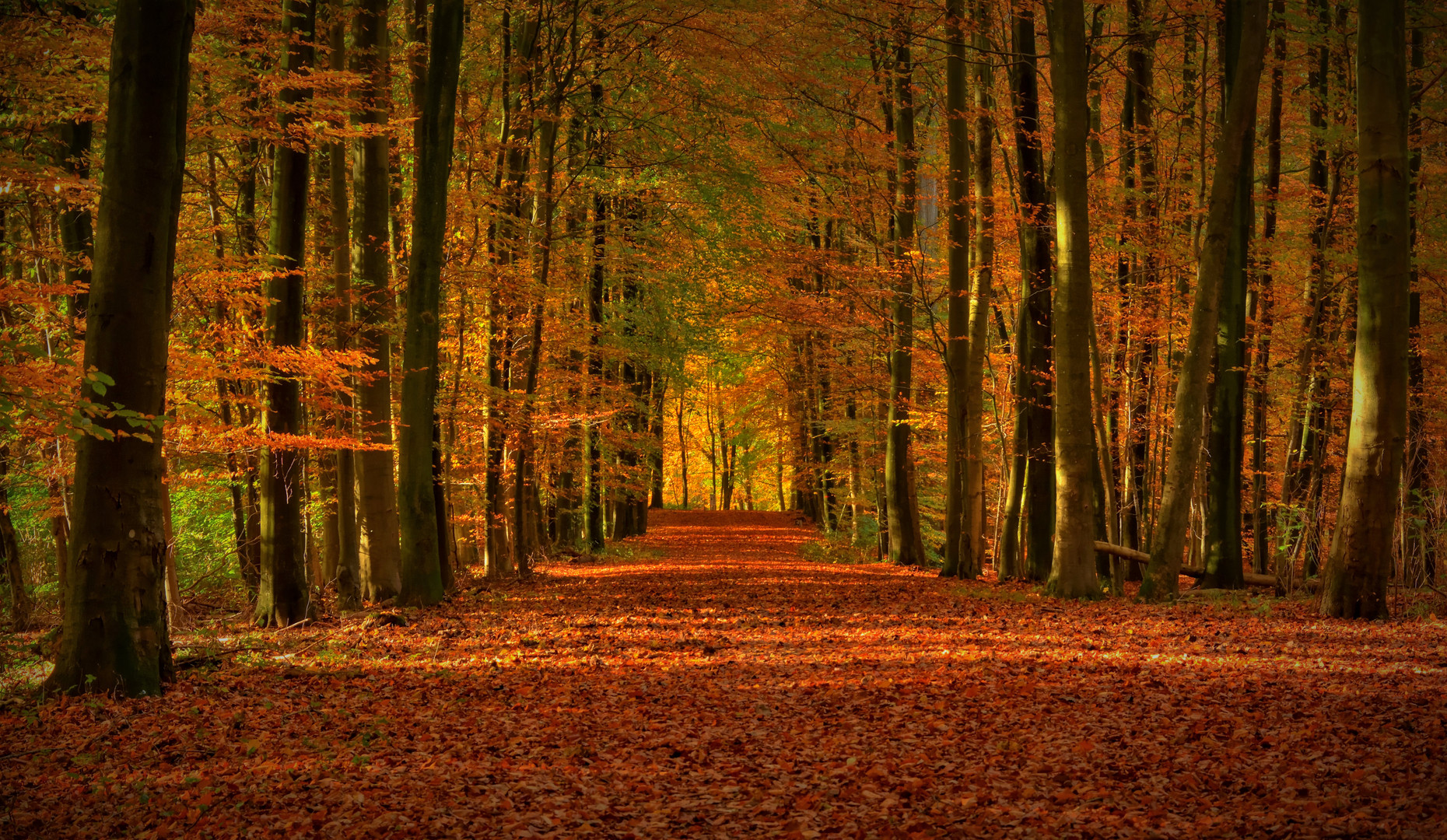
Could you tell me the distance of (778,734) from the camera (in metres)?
5.91

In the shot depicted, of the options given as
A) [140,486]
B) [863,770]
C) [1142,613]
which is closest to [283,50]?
[140,486]

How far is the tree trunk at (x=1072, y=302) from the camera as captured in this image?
10852 mm

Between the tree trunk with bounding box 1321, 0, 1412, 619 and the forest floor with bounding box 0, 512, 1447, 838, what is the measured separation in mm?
763

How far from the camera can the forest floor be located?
435 centimetres

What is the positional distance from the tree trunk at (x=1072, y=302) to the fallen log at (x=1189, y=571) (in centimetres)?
139

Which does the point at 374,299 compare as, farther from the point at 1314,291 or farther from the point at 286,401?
the point at 1314,291

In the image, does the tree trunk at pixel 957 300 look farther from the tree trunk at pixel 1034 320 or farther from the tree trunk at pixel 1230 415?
the tree trunk at pixel 1230 415

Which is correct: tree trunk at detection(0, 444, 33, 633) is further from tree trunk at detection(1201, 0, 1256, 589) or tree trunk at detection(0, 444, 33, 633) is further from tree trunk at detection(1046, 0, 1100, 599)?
tree trunk at detection(1201, 0, 1256, 589)

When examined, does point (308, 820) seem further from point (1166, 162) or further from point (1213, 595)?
point (1166, 162)

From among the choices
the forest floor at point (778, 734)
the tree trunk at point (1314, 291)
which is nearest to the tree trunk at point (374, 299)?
the forest floor at point (778, 734)

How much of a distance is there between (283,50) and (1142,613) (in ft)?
36.9

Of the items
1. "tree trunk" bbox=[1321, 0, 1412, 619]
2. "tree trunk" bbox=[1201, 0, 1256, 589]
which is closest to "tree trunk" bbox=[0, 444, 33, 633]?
"tree trunk" bbox=[1321, 0, 1412, 619]

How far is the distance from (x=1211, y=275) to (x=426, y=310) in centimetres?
908

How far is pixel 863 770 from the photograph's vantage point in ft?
16.6
